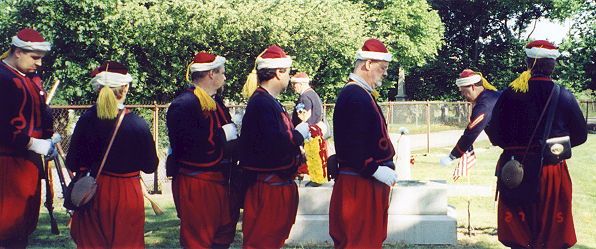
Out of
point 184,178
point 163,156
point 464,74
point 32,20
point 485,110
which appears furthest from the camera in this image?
point 32,20

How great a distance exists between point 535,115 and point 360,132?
1.57 m

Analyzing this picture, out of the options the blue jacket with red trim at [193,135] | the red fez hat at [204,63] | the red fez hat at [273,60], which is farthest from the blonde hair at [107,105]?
the red fez hat at [273,60]

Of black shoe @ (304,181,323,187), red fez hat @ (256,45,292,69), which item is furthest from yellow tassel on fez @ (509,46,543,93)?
black shoe @ (304,181,323,187)

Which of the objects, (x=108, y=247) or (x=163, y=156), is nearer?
(x=108, y=247)

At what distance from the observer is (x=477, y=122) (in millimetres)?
6445

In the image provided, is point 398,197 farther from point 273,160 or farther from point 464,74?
point 273,160

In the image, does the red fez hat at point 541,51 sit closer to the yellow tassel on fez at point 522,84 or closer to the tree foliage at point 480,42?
the yellow tassel on fez at point 522,84

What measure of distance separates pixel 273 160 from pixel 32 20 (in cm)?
1816

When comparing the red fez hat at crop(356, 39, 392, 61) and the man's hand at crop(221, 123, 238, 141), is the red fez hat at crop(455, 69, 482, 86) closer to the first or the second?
the red fez hat at crop(356, 39, 392, 61)

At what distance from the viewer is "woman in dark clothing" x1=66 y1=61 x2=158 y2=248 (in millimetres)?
4277

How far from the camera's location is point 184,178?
460 cm

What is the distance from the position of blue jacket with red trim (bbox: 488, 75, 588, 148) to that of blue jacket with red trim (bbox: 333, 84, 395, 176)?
3.93 ft

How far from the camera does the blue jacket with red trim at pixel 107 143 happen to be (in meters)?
4.28

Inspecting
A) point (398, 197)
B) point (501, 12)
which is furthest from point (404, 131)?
point (501, 12)
